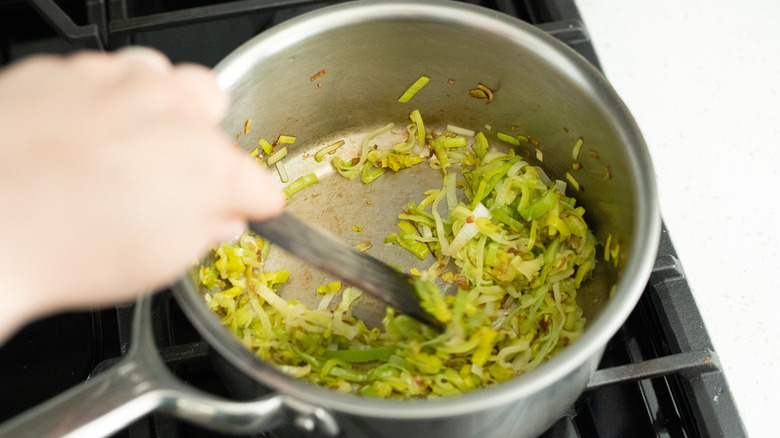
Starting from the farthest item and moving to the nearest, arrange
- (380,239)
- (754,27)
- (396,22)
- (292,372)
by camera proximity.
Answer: (754,27), (380,239), (396,22), (292,372)

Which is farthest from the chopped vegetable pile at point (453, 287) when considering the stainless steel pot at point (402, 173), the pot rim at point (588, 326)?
the pot rim at point (588, 326)

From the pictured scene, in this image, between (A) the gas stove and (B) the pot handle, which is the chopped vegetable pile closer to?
(A) the gas stove

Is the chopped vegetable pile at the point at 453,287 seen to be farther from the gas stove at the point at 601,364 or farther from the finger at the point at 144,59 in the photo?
the finger at the point at 144,59

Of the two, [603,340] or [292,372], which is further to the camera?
[292,372]

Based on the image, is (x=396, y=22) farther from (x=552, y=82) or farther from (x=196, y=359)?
(x=196, y=359)

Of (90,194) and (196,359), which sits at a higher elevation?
(90,194)

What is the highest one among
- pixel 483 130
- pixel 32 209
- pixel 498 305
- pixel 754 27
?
pixel 32 209

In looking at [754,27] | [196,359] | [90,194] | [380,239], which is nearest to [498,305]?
[380,239]

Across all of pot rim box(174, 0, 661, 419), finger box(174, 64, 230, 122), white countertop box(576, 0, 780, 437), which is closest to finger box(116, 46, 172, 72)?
finger box(174, 64, 230, 122)
